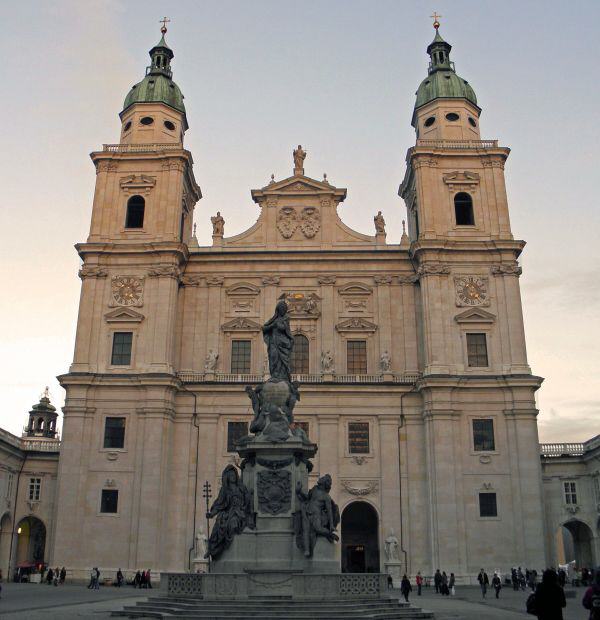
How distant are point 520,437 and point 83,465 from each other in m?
22.8

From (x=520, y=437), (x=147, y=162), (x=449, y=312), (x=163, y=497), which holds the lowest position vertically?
(x=163, y=497)

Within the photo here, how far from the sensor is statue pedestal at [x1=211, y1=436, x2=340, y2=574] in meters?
18.3

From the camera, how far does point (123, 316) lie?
41.5 meters

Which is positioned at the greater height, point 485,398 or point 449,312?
point 449,312

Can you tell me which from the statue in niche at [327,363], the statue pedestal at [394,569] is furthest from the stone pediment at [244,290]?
the statue pedestal at [394,569]

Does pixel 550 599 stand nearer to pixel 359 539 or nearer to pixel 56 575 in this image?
pixel 56 575

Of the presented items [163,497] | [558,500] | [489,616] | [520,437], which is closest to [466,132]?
[520,437]

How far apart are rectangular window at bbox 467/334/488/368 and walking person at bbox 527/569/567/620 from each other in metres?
30.9

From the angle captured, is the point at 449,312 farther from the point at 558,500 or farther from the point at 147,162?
the point at 147,162

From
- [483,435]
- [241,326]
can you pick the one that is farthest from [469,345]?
[241,326]

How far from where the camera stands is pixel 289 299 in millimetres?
42844

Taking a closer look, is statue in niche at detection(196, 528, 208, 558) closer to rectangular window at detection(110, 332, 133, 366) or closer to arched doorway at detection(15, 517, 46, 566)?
rectangular window at detection(110, 332, 133, 366)

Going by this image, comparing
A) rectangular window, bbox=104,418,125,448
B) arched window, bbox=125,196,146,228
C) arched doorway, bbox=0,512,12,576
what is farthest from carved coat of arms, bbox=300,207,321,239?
arched doorway, bbox=0,512,12,576

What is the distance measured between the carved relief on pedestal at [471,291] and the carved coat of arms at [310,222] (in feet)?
28.9
